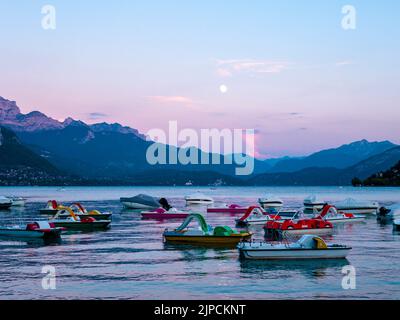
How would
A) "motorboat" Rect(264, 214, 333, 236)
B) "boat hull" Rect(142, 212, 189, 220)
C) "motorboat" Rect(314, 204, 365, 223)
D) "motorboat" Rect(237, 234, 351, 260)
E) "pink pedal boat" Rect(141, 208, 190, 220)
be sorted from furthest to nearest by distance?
"pink pedal boat" Rect(141, 208, 190, 220), "boat hull" Rect(142, 212, 189, 220), "motorboat" Rect(314, 204, 365, 223), "motorboat" Rect(264, 214, 333, 236), "motorboat" Rect(237, 234, 351, 260)

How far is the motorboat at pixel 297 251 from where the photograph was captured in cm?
3594

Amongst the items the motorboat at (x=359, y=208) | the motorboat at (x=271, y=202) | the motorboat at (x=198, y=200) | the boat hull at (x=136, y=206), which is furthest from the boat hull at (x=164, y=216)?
the motorboat at (x=198, y=200)

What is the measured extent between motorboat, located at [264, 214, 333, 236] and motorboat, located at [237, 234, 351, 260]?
591 inches

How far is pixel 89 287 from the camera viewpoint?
2853 centimetres

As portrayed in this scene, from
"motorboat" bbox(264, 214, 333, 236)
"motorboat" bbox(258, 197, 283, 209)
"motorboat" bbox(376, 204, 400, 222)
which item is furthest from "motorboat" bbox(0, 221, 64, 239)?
"motorboat" bbox(258, 197, 283, 209)

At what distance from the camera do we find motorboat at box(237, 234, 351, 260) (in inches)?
1415

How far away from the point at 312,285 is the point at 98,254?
17.3 m

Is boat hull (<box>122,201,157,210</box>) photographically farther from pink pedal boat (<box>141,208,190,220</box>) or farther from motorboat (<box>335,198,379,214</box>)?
motorboat (<box>335,198,379,214</box>)

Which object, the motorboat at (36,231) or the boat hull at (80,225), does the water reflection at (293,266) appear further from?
the boat hull at (80,225)

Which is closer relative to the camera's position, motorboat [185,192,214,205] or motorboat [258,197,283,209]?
motorboat [258,197,283,209]

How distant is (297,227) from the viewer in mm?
53375
